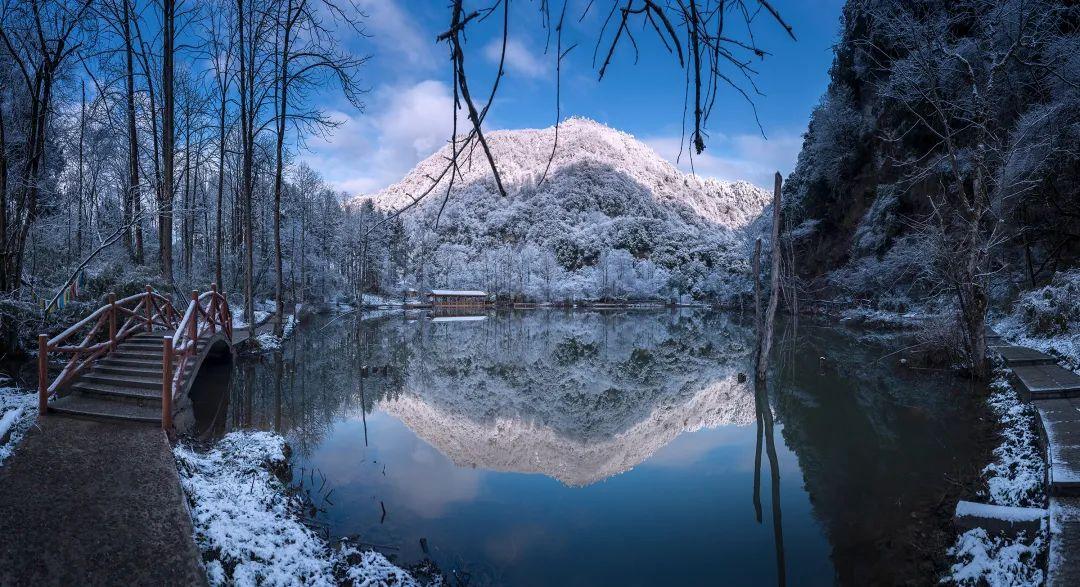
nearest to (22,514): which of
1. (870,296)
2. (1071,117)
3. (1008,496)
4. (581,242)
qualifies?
(1008,496)

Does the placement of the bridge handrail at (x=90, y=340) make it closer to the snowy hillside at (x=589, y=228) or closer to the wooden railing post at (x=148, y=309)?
the wooden railing post at (x=148, y=309)

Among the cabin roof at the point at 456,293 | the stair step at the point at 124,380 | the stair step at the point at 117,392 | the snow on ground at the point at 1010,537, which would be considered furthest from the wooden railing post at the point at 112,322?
the cabin roof at the point at 456,293

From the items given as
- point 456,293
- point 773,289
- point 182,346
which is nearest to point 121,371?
point 182,346

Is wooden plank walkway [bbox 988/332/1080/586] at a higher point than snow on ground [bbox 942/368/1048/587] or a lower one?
higher

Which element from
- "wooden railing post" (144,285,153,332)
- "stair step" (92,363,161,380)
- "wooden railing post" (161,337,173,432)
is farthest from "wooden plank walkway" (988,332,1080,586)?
"wooden railing post" (144,285,153,332)

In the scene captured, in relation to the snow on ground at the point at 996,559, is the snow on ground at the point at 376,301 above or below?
above

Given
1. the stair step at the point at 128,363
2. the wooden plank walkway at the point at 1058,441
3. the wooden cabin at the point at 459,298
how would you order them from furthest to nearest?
the wooden cabin at the point at 459,298, the stair step at the point at 128,363, the wooden plank walkway at the point at 1058,441

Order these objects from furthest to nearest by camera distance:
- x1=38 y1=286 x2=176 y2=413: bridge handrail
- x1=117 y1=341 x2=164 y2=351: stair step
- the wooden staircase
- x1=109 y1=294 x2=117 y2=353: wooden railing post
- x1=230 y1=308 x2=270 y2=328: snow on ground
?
1. x1=230 y1=308 x2=270 y2=328: snow on ground
2. x1=117 y1=341 x2=164 y2=351: stair step
3. x1=109 y1=294 x2=117 y2=353: wooden railing post
4. the wooden staircase
5. x1=38 y1=286 x2=176 y2=413: bridge handrail

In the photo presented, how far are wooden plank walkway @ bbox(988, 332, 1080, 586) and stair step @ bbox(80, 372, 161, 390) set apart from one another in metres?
9.02

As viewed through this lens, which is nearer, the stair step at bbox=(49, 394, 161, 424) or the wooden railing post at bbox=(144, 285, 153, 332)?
the stair step at bbox=(49, 394, 161, 424)

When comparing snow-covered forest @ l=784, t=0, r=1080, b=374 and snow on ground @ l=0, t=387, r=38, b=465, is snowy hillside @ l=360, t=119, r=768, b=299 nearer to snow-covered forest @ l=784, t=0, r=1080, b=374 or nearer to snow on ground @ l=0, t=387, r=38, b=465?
snow-covered forest @ l=784, t=0, r=1080, b=374

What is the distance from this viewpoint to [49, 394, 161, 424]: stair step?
226 inches

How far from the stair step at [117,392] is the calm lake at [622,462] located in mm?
1030

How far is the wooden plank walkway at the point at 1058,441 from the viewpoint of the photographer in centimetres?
307
